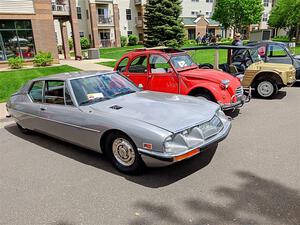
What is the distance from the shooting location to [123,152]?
389 cm

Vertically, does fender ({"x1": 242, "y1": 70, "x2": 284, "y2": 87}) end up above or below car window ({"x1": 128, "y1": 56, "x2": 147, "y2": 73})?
below

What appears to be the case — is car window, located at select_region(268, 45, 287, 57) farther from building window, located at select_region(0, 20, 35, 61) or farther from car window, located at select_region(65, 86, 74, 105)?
building window, located at select_region(0, 20, 35, 61)

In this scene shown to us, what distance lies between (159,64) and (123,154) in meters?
3.68

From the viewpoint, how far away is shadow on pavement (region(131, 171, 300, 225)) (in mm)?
2842

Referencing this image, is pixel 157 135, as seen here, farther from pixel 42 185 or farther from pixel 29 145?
pixel 29 145

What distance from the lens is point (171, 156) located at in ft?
11.0

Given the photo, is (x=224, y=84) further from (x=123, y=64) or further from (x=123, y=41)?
(x=123, y=41)

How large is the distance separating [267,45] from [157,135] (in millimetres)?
7861

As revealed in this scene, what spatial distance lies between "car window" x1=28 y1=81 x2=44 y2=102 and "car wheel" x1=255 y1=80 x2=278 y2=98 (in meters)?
6.37

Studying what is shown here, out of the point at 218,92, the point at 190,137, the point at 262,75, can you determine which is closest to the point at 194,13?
the point at 262,75

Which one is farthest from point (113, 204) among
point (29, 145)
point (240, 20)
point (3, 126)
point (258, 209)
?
point (240, 20)

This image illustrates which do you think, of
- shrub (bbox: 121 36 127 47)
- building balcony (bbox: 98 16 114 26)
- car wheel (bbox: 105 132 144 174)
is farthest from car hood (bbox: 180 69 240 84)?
building balcony (bbox: 98 16 114 26)

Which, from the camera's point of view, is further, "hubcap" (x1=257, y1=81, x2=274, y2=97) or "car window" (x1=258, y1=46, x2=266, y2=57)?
"car window" (x1=258, y1=46, x2=266, y2=57)

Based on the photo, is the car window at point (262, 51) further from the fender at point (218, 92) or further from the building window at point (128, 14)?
the building window at point (128, 14)
